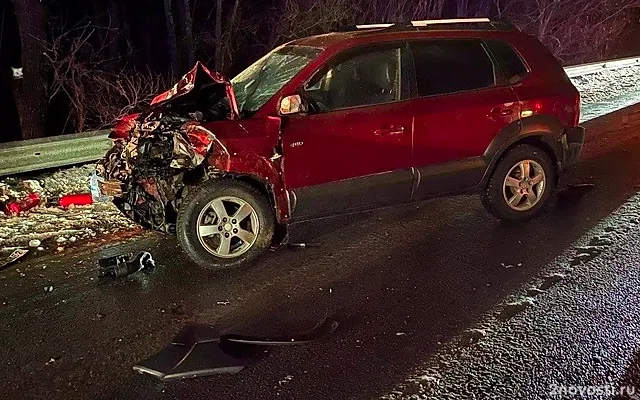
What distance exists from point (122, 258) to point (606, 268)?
12.5 ft

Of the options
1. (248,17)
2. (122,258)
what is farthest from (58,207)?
(248,17)

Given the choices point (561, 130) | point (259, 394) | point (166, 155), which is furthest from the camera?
point (561, 130)

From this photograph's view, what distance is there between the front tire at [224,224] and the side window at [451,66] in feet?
5.69

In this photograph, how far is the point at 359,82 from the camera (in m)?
5.40

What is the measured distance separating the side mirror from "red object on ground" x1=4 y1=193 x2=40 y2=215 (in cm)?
340

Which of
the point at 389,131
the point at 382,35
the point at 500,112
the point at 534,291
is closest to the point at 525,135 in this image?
the point at 500,112

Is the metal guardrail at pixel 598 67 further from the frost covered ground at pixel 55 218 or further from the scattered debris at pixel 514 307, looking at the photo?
the scattered debris at pixel 514 307

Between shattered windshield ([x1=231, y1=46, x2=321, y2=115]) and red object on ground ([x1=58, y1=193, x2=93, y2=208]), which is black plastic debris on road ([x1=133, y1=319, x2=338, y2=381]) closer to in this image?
shattered windshield ([x1=231, y1=46, x2=321, y2=115])

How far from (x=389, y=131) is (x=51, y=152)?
4557 millimetres

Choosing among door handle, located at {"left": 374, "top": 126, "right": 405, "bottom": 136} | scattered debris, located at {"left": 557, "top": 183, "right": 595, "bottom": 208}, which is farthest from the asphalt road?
door handle, located at {"left": 374, "top": 126, "right": 405, "bottom": 136}

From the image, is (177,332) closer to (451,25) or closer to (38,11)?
(451,25)

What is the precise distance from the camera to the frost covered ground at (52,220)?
19.6ft

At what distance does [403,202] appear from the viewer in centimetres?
575

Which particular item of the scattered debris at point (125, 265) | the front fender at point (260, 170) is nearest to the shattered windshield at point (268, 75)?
the front fender at point (260, 170)
